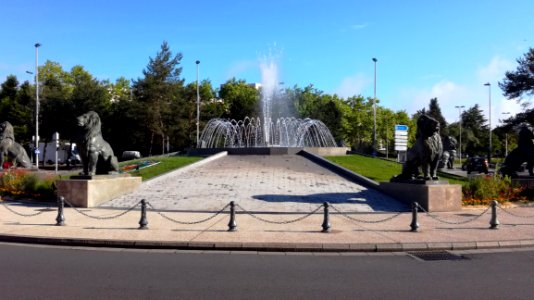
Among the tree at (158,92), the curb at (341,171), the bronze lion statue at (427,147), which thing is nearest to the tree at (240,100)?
the tree at (158,92)

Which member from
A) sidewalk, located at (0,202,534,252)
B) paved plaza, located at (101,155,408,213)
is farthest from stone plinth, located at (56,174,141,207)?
sidewalk, located at (0,202,534,252)

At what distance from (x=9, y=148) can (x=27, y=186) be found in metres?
6.91

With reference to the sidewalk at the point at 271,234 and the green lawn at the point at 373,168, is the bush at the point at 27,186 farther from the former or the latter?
the green lawn at the point at 373,168

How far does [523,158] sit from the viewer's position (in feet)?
72.0

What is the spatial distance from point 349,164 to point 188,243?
16.8 metres

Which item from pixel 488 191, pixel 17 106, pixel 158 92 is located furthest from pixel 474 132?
pixel 488 191

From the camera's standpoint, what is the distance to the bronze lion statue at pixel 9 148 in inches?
974

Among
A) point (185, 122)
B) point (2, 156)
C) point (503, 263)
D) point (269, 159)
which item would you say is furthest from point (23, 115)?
point (503, 263)

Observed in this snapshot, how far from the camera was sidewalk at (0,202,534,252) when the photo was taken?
33.8 feet

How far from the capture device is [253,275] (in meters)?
7.82

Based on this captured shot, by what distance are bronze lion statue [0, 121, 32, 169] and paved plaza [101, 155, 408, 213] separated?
9.29 meters

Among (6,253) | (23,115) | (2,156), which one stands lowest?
(6,253)

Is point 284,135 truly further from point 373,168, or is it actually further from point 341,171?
point 341,171

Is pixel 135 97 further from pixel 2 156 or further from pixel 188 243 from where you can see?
pixel 188 243
